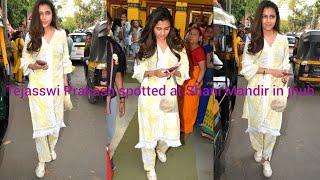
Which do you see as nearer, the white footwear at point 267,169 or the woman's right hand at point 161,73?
the woman's right hand at point 161,73

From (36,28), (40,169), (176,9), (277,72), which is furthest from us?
(40,169)

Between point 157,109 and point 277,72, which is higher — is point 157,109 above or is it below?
below

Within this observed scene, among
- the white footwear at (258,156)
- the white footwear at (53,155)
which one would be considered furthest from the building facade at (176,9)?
the white footwear at (53,155)

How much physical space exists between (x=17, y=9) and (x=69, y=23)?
286 millimetres

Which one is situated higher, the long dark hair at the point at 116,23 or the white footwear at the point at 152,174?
the long dark hair at the point at 116,23

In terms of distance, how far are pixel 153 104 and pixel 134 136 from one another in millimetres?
203

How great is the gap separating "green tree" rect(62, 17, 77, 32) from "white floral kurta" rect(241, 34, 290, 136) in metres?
0.93

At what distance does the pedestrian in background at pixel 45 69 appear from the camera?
1.70 metres

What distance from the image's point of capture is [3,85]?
1.77 metres

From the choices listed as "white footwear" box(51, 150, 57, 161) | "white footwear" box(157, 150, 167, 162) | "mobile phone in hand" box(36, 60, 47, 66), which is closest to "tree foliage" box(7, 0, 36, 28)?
"mobile phone in hand" box(36, 60, 47, 66)

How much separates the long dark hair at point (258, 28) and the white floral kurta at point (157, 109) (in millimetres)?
355

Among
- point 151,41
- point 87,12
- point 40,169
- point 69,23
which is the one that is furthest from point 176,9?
point 40,169

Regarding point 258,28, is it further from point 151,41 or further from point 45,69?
point 45,69

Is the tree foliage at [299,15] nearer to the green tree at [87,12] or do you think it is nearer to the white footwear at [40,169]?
the green tree at [87,12]
